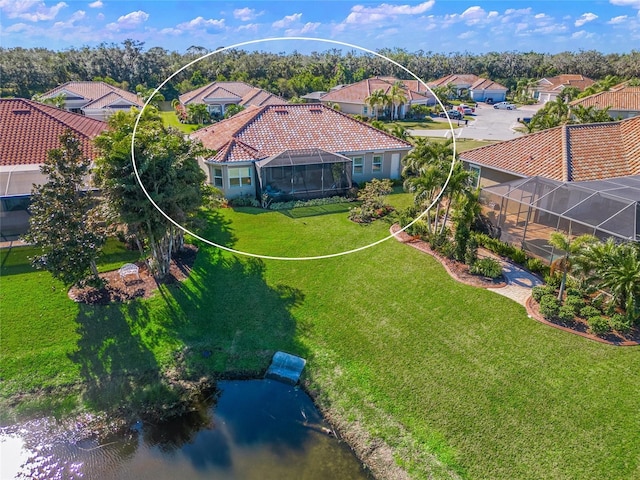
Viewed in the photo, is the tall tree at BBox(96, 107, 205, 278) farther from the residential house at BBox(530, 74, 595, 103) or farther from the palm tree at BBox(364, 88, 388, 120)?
the residential house at BBox(530, 74, 595, 103)

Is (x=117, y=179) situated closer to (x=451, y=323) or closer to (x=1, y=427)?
(x=1, y=427)

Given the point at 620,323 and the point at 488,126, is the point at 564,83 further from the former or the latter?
the point at 620,323

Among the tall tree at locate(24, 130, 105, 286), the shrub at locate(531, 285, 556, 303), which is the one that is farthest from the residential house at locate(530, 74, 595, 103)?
the tall tree at locate(24, 130, 105, 286)

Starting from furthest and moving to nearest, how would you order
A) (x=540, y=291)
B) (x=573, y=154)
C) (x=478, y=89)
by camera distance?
(x=478, y=89) → (x=573, y=154) → (x=540, y=291)

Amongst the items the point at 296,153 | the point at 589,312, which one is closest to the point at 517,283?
the point at 589,312

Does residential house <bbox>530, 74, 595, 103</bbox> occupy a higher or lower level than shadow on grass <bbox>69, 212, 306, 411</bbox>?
higher

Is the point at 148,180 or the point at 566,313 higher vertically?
the point at 148,180
